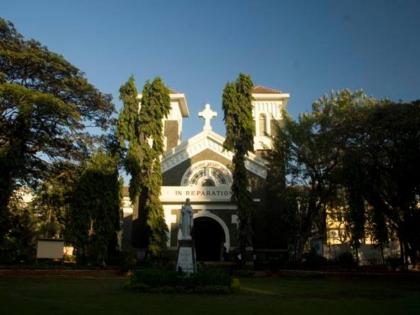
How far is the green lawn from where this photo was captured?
11031 mm

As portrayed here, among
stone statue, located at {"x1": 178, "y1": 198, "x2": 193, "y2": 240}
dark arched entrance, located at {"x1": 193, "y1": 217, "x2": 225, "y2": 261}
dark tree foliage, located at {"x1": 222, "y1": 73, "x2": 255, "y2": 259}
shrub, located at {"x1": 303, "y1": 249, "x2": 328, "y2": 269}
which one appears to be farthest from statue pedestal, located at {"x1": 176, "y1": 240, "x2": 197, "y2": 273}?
dark arched entrance, located at {"x1": 193, "y1": 217, "x2": 225, "y2": 261}

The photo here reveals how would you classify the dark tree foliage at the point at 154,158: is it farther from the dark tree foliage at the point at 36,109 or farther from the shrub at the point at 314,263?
the shrub at the point at 314,263

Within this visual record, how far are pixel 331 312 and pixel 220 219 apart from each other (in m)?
20.9

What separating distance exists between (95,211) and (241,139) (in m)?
9.36

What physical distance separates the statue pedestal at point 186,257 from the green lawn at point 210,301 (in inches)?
95.2

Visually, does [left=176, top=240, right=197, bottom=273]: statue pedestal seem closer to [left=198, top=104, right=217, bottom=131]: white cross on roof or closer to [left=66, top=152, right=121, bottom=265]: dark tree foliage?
[left=66, top=152, right=121, bottom=265]: dark tree foliage

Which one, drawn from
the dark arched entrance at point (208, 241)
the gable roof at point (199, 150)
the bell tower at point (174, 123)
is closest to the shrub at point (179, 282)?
the gable roof at point (199, 150)

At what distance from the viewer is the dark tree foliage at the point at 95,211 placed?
2491 cm

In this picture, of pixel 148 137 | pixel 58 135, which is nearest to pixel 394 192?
pixel 148 137

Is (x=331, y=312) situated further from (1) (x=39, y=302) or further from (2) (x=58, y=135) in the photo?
(2) (x=58, y=135)

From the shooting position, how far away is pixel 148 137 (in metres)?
29.2

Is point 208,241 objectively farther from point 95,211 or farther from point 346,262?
point 95,211

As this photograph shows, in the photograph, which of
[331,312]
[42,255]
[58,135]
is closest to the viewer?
[331,312]

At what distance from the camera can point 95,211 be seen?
25391 mm
